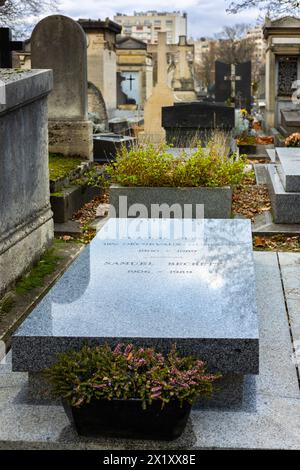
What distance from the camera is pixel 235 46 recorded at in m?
71.2

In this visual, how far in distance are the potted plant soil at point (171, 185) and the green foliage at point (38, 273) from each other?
5.91 ft

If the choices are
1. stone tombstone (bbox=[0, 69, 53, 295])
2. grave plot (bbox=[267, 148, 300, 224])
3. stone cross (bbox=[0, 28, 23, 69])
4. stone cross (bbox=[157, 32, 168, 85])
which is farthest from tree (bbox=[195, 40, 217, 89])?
stone tombstone (bbox=[0, 69, 53, 295])

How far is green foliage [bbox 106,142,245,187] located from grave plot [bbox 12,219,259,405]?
87.5 inches

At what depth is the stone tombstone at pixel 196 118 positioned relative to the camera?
13.2 meters

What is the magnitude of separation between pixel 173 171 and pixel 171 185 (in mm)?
173

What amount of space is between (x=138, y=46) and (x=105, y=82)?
37.5 ft

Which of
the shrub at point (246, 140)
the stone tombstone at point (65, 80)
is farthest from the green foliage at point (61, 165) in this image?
the shrub at point (246, 140)

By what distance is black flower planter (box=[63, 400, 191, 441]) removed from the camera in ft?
10.1

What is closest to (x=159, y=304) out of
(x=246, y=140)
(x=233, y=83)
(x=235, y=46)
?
(x=246, y=140)

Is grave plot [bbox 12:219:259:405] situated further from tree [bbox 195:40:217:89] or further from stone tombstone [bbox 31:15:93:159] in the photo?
tree [bbox 195:40:217:89]

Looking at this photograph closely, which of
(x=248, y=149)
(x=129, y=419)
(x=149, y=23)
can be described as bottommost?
(x=129, y=419)

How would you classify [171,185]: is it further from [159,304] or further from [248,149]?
[248,149]

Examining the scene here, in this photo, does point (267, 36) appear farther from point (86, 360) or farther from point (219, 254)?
point (86, 360)

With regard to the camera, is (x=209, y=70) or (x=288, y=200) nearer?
(x=288, y=200)
